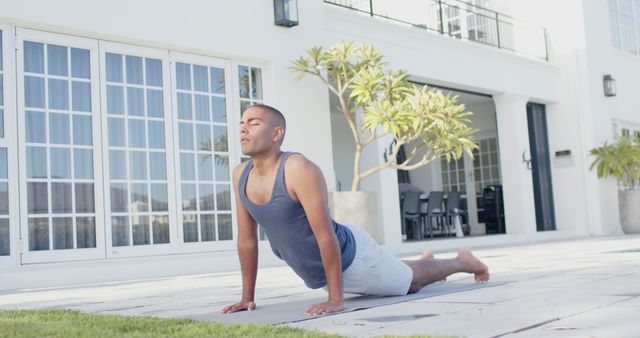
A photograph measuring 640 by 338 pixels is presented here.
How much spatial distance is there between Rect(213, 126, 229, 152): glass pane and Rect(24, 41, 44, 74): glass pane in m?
1.74

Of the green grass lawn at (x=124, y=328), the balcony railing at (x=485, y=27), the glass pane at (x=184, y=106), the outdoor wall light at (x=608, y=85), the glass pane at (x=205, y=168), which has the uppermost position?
the balcony railing at (x=485, y=27)

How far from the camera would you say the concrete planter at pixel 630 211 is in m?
11.5

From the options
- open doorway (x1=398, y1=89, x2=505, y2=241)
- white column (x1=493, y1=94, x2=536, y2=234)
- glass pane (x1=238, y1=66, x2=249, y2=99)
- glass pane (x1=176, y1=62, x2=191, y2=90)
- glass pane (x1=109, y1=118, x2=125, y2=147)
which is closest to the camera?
glass pane (x1=109, y1=118, x2=125, y2=147)

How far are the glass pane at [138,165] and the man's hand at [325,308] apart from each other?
390 centimetres

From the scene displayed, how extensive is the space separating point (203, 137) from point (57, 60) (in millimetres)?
1521

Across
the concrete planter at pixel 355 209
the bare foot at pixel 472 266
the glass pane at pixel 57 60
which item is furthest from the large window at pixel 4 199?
the bare foot at pixel 472 266

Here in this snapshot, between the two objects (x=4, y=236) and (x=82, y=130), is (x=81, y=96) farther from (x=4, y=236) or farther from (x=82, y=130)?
(x=4, y=236)

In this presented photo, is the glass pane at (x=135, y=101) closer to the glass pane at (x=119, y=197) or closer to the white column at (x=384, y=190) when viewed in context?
the glass pane at (x=119, y=197)

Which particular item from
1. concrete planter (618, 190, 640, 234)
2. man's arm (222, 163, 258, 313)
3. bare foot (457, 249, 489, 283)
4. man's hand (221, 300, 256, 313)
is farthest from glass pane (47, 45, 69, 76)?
concrete planter (618, 190, 640, 234)

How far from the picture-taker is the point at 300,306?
3.05 metres

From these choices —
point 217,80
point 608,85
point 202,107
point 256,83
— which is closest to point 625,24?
point 608,85

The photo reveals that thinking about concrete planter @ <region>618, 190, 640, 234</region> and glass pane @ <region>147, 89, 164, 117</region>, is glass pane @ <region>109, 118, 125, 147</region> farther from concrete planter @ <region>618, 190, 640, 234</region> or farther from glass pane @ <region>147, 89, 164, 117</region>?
concrete planter @ <region>618, 190, 640, 234</region>

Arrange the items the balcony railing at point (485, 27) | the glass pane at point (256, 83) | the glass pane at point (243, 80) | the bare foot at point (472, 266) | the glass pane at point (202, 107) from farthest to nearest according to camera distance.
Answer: the balcony railing at point (485, 27), the glass pane at point (256, 83), the glass pane at point (243, 80), the glass pane at point (202, 107), the bare foot at point (472, 266)

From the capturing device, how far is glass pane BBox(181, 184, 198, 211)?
654 cm
